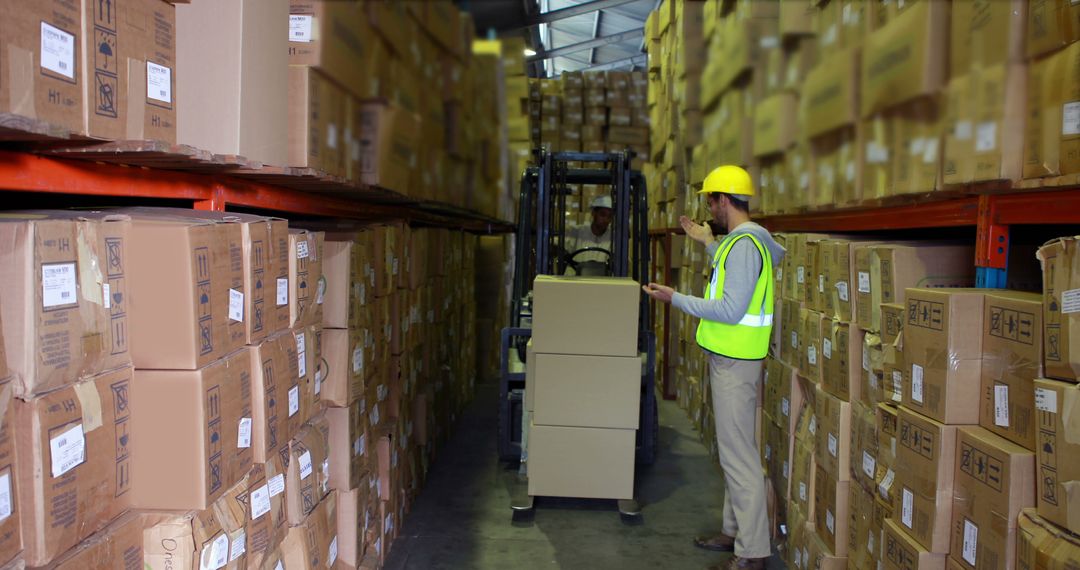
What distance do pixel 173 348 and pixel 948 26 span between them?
1370 mm

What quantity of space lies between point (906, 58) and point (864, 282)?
7.27ft

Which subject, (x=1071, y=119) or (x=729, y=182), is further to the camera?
(x=729, y=182)

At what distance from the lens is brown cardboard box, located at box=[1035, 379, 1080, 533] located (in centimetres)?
143

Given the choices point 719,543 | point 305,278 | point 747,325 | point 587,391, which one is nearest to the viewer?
point 305,278

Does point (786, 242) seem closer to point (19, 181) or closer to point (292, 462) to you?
point (292, 462)

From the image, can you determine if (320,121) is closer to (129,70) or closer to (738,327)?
(129,70)

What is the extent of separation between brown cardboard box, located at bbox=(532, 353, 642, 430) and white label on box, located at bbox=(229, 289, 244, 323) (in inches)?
78.1

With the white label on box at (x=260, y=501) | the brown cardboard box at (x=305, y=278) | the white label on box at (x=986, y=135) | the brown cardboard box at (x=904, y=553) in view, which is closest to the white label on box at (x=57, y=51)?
the brown cardboard box at (x=305, y=278)

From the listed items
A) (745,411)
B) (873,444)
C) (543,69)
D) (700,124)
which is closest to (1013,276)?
(873,444)

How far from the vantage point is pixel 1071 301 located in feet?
4.83

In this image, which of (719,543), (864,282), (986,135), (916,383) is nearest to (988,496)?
(916,383)

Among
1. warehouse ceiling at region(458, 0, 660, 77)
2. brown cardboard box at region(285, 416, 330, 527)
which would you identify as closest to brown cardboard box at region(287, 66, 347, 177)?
warehouse ceiling at region(458, 0, 660, 77)

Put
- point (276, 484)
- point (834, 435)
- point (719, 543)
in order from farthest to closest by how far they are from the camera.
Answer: point (719, 543) < point (834, 435) < point (276, 484)

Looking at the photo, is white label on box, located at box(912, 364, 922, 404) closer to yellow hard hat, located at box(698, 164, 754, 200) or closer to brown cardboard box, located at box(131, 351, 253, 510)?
yellow hard hat, located at box(698, 164, 754, 200)
